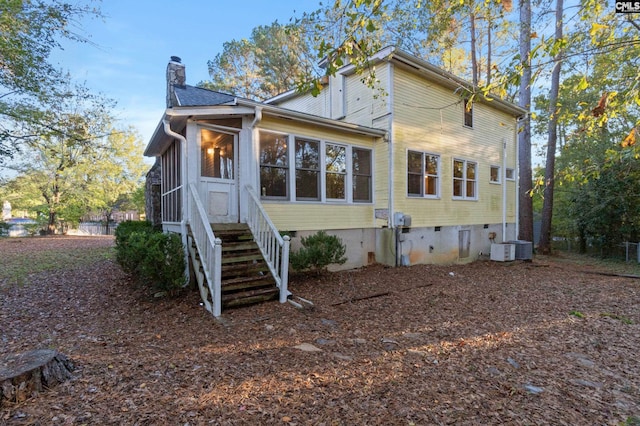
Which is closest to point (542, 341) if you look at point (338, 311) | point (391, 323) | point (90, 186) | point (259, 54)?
point (391, 323)

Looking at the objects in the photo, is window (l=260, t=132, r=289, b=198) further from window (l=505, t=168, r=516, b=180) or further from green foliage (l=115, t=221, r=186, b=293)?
window (l=505, t=168, r=516, b=180)

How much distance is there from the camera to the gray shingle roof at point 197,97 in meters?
7.45

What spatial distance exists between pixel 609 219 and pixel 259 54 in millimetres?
18695

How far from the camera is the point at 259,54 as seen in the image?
18.3 metres

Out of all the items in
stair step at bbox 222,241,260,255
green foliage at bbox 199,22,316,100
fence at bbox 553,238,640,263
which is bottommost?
fence at bbox 553,238,640,263

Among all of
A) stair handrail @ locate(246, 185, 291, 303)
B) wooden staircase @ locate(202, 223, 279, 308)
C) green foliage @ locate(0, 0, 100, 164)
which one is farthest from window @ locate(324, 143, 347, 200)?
green foliage @ locate(0, 0, 100, 164)

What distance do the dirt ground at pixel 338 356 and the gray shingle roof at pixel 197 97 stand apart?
168 inches

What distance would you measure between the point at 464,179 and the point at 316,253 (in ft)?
22.3

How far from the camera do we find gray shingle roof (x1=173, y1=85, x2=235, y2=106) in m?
7.45

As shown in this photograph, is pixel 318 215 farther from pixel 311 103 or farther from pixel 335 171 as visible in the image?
pixel 311 103

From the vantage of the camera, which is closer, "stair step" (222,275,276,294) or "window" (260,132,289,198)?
"stair step" (222,275,276,294)

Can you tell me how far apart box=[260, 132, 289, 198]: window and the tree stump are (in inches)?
187

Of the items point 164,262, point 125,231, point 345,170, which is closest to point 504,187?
point 345,170

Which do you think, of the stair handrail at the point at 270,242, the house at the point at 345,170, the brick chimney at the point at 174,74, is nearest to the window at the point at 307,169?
the house at the point at 345,170
